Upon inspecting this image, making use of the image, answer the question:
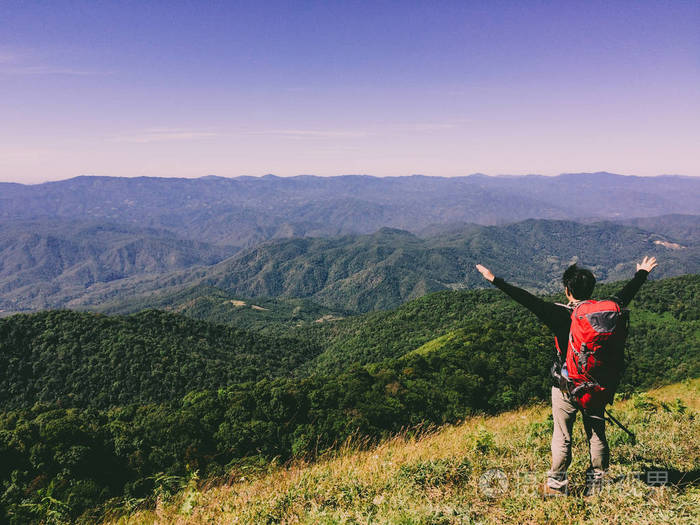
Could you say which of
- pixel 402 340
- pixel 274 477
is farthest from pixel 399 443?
pixel 402 340

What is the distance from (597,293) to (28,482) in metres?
118

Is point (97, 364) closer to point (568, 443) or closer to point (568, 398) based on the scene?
point (568, 443)

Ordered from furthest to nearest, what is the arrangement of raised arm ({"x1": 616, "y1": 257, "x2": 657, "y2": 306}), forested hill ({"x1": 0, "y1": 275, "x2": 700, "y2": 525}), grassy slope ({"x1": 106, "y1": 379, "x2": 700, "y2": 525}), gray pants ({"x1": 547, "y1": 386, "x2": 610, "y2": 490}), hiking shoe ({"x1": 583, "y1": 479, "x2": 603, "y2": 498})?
forested hill ({"x1": 0, "y1": 275, "x2": 700, "y2": 525})
raised arm ({"x1": 616, "y1": 257, "x2": 657, "y2": 306})
gray pants ({"x1": 547, "y1": 386, "x2": 610, "y2": 490})
hiking shoe ({"x1": 583, "y1": 479, "x2": 603, "y2": 498})
grassy slope ({"x1": 106, "y1": 379, "x2": 700, "y2": 525})

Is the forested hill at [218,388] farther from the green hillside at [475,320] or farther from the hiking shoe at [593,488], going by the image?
the hiking shoe at [593,488]

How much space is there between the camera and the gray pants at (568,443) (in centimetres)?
447

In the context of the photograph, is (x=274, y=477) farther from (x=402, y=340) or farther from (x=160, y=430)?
(x=402, y=340)

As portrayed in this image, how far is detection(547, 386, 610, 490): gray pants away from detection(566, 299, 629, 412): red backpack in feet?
1.11

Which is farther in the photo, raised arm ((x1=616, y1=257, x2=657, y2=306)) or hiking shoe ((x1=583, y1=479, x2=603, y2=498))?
raised arm ((x1=616, y1=257, x2=657, y2=306))

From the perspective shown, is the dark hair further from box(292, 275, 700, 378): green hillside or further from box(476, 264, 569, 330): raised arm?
box(292, 275, 700, 378): green hillside

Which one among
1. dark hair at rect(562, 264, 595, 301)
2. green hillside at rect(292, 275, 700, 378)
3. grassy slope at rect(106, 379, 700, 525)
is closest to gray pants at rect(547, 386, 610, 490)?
grassy slope at rect(106, 379, 700, 525)

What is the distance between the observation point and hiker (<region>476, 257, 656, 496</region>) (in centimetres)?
426

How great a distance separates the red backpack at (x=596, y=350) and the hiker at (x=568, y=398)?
13 mm

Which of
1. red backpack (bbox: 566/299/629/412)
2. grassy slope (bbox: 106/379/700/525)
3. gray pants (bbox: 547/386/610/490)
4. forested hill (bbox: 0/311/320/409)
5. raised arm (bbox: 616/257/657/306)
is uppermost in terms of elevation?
raised arm (bbox: 616/257/657/306)

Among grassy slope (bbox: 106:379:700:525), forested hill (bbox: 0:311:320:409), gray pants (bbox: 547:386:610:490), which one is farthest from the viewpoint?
forested hill (bbox: 0:311:320:409)
